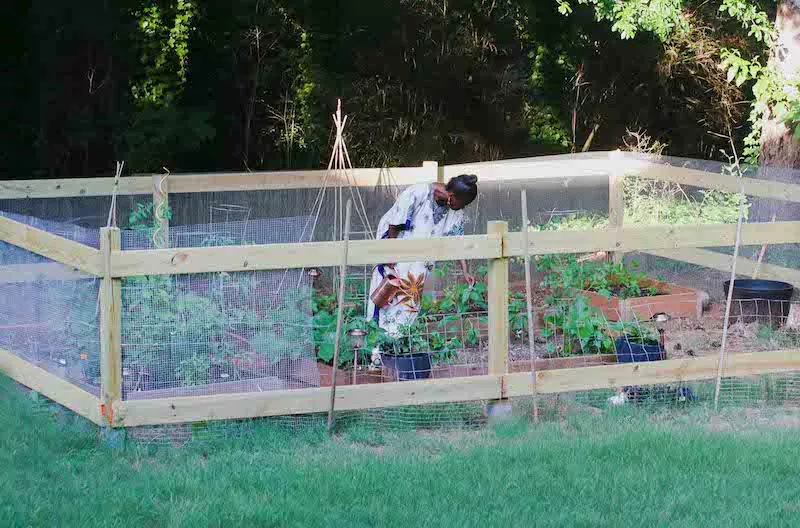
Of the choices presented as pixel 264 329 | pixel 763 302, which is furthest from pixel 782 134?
pixel 264 329

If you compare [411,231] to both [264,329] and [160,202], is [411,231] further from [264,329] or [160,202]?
[160,202]

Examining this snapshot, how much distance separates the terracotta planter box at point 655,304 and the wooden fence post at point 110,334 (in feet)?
12.1

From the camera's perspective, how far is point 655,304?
9.10 metres

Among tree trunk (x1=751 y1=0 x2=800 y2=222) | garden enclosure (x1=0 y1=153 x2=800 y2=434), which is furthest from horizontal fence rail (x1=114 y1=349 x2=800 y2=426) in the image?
tree trunk (x1=751 y1=0 x2=800 y2=222)

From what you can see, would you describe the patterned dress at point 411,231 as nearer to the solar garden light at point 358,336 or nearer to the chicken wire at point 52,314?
the solar garden light at point 358,336

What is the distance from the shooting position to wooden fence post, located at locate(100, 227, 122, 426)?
5.80m

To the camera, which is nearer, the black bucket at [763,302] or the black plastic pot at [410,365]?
the black plastic pot at [410,365]

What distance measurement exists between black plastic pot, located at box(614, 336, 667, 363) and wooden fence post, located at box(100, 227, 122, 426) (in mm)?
3029

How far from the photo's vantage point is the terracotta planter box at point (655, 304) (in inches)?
334

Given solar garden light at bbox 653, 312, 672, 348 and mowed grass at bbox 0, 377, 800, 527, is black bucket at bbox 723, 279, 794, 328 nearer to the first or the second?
solar garden light at bbox 653, 312, 672, 348

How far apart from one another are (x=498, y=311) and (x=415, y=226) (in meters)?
1.59

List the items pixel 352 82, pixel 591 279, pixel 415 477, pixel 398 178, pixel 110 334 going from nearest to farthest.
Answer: pixel 415 477
pixel 110 334
pixel 591 279
pixel 398 178
pixel 352 82

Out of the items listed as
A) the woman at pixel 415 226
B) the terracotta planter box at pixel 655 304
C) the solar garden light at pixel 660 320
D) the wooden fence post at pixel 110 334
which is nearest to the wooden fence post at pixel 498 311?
the woman at pixel 415 226

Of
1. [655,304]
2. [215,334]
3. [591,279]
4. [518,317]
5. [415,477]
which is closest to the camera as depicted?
[415,477]
